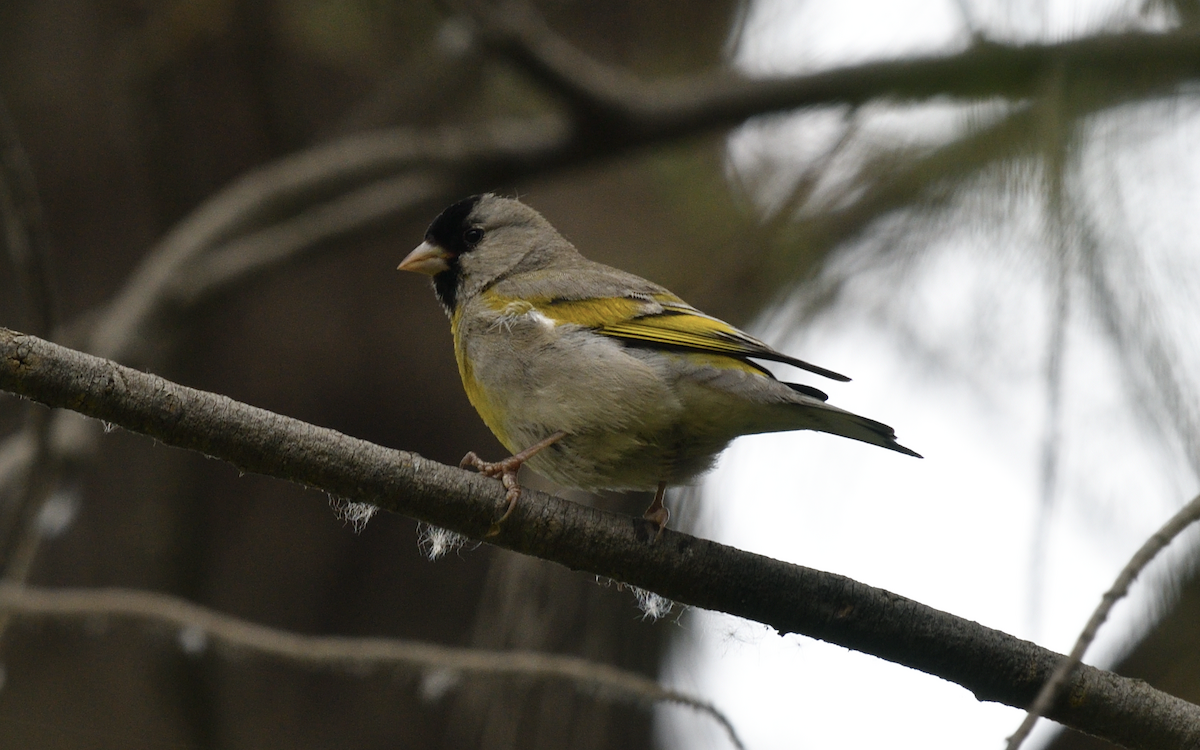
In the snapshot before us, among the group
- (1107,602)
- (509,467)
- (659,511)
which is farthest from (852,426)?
(1107,602)

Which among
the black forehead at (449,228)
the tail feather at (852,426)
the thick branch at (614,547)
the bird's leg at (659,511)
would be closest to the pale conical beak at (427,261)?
the black forehead at (449,228)

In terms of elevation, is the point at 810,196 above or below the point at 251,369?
above

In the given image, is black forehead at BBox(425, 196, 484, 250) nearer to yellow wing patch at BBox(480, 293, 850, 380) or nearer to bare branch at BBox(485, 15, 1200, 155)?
yellow wing patch at BBox(480, 293, 850, 380)

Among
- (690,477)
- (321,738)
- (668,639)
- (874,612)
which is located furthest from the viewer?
(321,738)

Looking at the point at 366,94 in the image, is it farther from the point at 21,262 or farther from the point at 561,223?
the point at 21,262

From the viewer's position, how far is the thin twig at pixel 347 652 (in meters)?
2.71

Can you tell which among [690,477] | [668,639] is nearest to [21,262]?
[690,477]

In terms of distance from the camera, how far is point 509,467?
2.68 meters

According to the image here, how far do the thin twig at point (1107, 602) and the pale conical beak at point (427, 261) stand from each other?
258 cm

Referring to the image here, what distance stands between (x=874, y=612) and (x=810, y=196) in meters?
1.96

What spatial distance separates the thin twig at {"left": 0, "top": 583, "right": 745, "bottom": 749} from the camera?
2.71 meters

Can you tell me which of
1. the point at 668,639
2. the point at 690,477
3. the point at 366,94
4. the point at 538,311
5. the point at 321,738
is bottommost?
the point at 321,738

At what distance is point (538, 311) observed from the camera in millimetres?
3232

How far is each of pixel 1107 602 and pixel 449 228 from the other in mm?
2715
